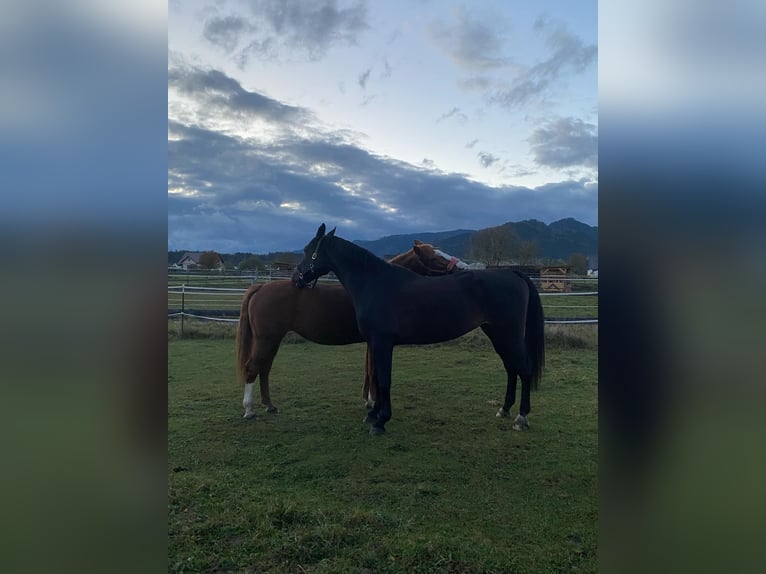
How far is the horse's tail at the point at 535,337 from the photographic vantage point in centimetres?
495

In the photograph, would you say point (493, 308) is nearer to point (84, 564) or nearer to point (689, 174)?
point (689, 174)

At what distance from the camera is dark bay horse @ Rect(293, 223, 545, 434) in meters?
4.59

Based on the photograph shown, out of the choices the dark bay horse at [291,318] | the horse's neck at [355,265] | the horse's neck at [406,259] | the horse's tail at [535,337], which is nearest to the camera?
the horse's neck at [355,265]

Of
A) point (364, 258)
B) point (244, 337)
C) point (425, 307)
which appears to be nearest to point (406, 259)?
point (364, 258)

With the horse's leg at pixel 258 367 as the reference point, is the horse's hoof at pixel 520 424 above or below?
below

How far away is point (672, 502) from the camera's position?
76cm

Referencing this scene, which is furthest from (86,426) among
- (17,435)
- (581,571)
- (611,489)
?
(581,571)

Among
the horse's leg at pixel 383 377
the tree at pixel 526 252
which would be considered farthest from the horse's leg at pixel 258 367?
the tree at pixel 526 252

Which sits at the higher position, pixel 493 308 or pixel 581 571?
pixel 493 308

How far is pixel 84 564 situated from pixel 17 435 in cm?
26

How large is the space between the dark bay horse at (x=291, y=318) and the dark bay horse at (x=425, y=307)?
506mm

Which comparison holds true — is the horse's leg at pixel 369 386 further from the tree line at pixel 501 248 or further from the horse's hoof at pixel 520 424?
the tree line at pixel 501 248

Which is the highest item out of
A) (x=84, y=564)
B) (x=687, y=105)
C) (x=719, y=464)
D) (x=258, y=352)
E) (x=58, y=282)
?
(x=687, y=105)

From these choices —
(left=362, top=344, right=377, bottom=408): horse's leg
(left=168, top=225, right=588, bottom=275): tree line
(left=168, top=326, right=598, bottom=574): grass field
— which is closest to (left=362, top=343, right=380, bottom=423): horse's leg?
(left=362, top=344, right=377, bottom=408): horse's leg
